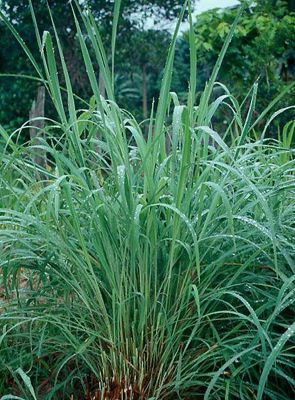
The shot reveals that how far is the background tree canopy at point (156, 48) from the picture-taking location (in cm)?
1260

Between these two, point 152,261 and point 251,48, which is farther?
point 251,48

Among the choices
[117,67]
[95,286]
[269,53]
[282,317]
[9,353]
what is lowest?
[117,67]

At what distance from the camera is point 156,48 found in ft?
83.6

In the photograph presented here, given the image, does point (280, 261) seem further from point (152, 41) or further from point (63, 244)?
point (152, 41)

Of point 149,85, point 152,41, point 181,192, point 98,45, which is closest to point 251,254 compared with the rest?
point 181,192

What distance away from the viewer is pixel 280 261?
249 cm

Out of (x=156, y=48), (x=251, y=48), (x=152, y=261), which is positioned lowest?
(x=156, y=48)

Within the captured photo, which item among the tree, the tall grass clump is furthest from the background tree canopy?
the tall grass clump

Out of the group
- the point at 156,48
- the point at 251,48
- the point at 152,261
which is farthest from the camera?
the point at 156,48

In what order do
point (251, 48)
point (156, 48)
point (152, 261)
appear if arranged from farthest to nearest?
point (156, 48) < point (251, 48) < point (152, 261)

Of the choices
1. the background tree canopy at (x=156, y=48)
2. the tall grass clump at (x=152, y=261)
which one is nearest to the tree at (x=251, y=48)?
the background tree canopy at (x=156, y=48)

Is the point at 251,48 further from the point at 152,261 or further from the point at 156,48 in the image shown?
the point at 156,48

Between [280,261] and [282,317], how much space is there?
183 mm

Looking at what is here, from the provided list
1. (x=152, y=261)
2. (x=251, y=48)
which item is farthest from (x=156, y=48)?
(x=152, y=261)
